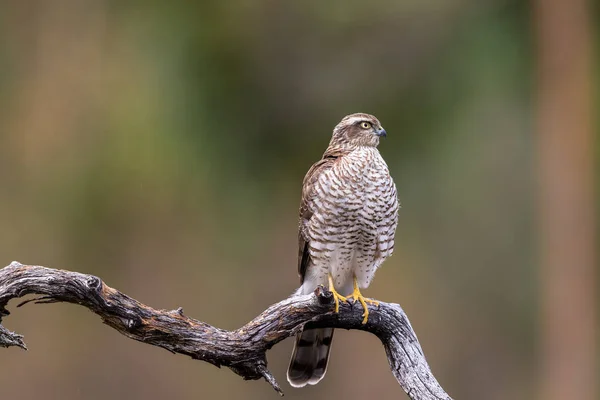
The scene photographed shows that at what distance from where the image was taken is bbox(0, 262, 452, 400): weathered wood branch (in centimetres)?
358

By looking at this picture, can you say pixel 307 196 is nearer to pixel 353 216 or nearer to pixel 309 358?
pixel 353 216

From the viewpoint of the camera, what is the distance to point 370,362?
A: 9.17 m

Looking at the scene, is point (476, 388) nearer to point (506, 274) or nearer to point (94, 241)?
point (506, 274)

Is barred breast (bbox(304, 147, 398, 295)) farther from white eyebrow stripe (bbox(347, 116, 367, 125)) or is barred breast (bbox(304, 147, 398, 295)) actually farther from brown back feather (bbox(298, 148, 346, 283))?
white eyebrow stripe (bbox(347, 116, 367, 125))

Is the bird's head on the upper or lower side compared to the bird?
upper

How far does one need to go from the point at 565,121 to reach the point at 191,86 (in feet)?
13.9

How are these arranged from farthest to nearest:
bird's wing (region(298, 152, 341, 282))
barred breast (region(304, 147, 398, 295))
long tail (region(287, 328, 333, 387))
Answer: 1. long tail (region(287, 328, 333, 387))
2. bird's wing (region(298, 152, 341, 282))
3. barred breast (region(304, 147, 398, 295))

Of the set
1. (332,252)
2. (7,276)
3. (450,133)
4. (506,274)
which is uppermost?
(450,133)

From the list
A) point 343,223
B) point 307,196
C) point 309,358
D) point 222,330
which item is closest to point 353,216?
point 343,223

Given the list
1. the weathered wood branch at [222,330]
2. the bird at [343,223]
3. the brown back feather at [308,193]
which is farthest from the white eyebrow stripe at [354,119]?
the weathered wood branch at [222,330]

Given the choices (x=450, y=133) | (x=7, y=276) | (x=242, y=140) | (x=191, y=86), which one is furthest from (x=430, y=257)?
(x=7, y=276)

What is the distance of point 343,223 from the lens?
4590 millimetres

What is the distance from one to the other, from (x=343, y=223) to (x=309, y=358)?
2.52 feet

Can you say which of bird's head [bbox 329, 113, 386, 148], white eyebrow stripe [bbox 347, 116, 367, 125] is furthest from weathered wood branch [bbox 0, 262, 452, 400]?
white eyebrow stripe [bbox 347, 116, 367, 125]
